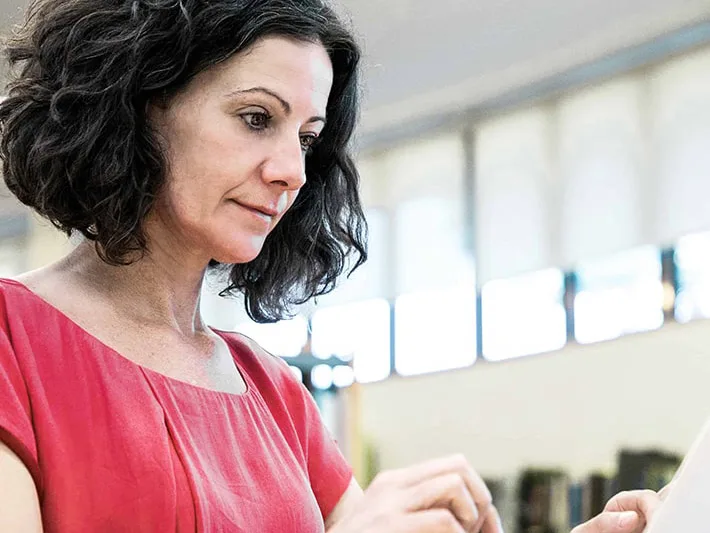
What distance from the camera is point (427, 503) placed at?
2.08 ft

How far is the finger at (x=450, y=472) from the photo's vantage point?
0.64m

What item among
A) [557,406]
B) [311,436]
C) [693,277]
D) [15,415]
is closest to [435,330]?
[557,406]

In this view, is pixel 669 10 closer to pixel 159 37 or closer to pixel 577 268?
pixel 577 268

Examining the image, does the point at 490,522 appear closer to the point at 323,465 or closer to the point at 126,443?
the point at 126,443

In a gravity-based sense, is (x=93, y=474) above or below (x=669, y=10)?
below

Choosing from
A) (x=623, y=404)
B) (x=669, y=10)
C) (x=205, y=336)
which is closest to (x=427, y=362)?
(x=623, y=404)

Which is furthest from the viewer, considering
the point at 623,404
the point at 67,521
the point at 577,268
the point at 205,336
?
the point at 577,268

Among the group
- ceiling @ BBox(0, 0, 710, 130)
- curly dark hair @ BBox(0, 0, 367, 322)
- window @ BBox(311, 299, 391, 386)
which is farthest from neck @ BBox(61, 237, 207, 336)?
window @ BBox(311, 299, 391, 386)

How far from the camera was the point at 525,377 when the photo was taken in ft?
15.7

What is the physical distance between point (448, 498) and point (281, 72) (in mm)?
433

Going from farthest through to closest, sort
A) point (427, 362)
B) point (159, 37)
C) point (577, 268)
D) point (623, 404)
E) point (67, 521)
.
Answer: point (427, 362)
point (577, 268)
point (623, 404)
point (159, 37)
point (67, 521)

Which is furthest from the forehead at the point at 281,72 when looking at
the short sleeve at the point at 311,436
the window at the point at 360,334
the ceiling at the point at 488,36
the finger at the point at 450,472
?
the window at the point at 360,334

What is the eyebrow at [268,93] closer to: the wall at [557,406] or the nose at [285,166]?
the nose at [285,166]

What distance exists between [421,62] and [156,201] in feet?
12.9
